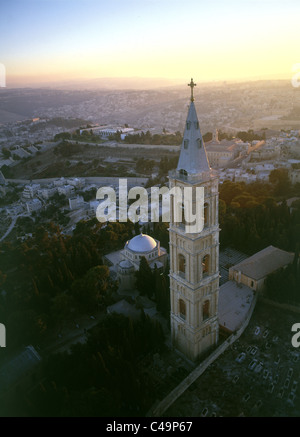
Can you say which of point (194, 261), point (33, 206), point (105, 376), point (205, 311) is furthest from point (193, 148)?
point (33, 206)

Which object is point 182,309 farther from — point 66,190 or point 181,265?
point 66,190

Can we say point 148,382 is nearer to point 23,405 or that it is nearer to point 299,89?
point 23,405

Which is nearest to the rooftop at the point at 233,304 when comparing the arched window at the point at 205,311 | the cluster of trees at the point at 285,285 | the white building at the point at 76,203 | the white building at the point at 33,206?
the cluster of trees at the point at 285,285

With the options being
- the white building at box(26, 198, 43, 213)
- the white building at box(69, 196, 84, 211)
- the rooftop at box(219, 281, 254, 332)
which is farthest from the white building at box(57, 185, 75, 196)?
the rooftop at box(219, 281, 254, 332)

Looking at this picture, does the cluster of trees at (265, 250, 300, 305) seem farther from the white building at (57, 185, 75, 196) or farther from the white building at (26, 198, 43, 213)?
the white building at (57, 185, 75, 196)

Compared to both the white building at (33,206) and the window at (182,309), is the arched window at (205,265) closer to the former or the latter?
the window at (182,309)
